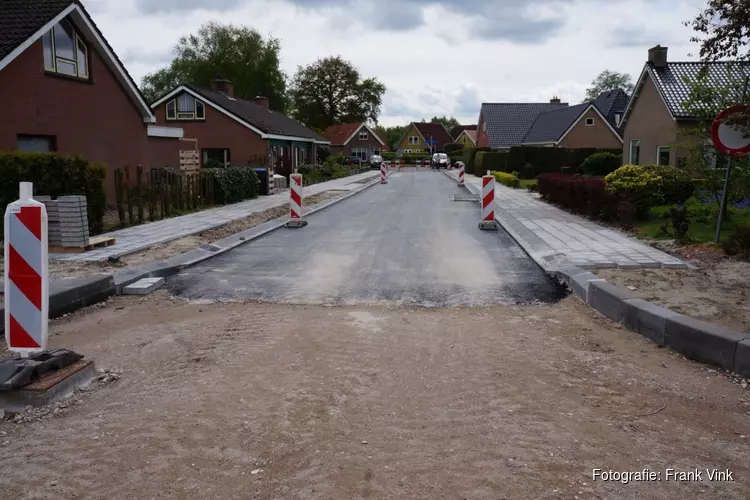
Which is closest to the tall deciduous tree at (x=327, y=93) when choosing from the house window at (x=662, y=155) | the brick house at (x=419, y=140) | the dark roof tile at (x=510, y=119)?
the brick house at (x=419, y=140)

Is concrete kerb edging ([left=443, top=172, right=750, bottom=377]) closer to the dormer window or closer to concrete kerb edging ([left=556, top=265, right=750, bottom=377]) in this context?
concrete kerb edging ([left=556, top=265, right=750, bottom=377])

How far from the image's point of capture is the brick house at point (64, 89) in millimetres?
15758

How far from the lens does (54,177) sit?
11844 millimetres

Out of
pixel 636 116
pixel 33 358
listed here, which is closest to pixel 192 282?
pixel 33 358

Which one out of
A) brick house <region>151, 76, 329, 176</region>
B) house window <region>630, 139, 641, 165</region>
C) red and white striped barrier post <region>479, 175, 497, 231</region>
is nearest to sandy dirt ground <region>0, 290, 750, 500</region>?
red and white striped barrier post <region>479, 175, 497, 231</region>

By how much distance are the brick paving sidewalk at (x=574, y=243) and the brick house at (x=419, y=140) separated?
318 ft

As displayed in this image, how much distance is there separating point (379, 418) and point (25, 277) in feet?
9.71

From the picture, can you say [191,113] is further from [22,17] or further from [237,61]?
[237,61]

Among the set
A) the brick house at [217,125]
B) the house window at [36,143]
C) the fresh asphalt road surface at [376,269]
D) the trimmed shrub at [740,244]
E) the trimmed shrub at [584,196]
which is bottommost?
the fresh asphalt road surface at [376,269]

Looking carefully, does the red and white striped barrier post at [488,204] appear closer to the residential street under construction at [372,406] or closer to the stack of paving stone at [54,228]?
the residential street under construction at [372,406]

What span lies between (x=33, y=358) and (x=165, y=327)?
182 cm

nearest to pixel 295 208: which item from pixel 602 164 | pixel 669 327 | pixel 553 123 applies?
pixel 669 327

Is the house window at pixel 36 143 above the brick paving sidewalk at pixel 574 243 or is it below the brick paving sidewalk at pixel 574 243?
above

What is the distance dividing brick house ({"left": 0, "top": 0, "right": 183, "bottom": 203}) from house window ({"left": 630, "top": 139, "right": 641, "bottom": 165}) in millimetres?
22519
